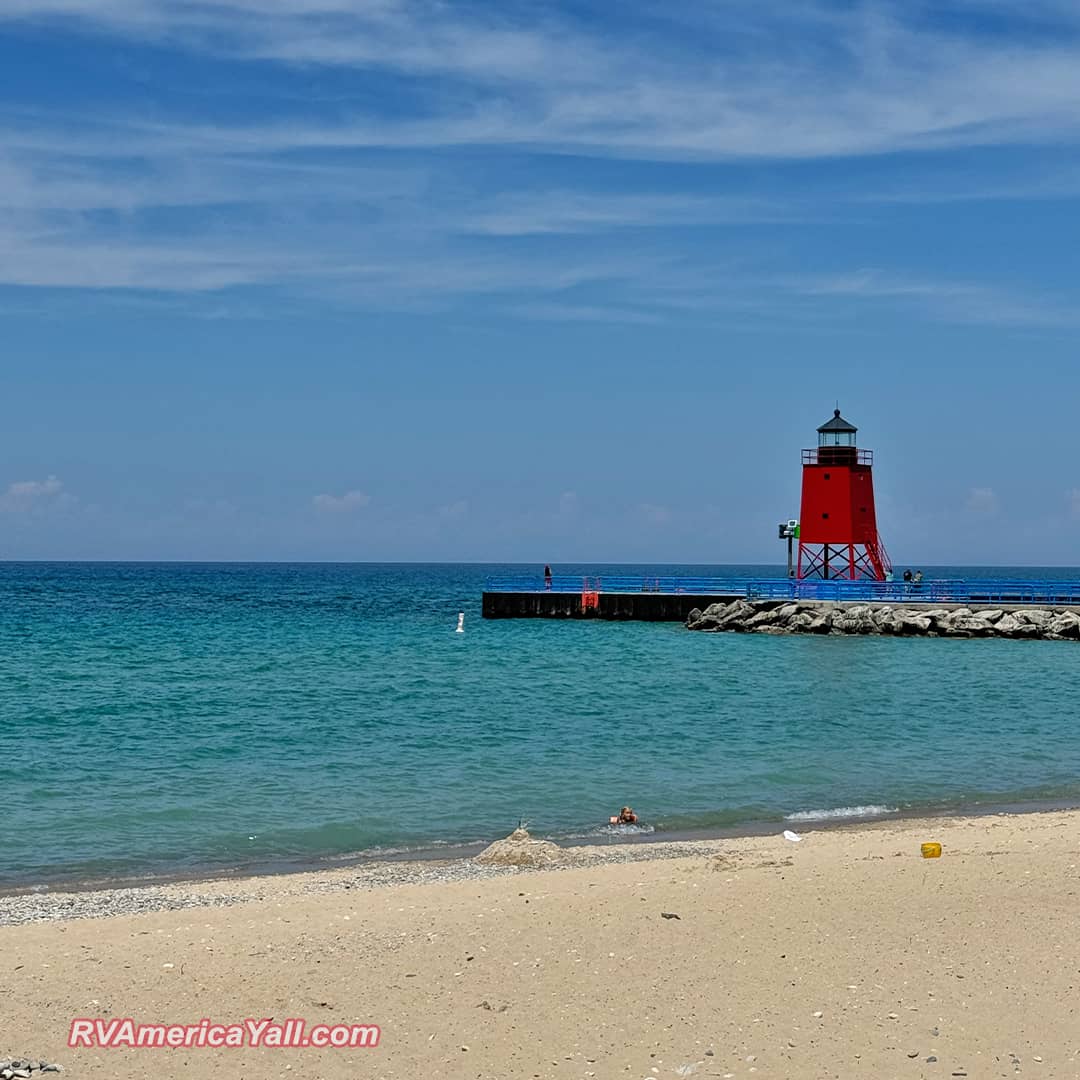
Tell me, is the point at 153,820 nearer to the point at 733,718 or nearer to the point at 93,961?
the point at 93,961

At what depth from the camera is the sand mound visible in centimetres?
1323

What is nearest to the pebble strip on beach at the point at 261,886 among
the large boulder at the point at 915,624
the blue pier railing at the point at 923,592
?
the large boulder at the point at 915,624

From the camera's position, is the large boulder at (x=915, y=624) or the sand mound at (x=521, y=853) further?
the large boulder at (x=915, y=624)

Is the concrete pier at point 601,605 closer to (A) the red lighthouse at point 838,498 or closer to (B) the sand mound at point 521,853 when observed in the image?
(A) the red lighthouse at point 838,498

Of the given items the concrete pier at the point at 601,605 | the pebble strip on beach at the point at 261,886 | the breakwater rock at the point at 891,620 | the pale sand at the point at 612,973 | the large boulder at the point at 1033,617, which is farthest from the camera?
the concrete pier at the point at 601,605

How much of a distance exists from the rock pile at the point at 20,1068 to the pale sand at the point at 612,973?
0.49 feet

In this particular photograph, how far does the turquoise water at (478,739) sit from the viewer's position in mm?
16016

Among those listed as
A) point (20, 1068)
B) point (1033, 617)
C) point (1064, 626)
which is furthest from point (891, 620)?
point (20, 1068)

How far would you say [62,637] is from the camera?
50.2m

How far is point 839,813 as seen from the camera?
1669cm

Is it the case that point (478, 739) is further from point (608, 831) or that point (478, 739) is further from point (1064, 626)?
point (1064, 626)

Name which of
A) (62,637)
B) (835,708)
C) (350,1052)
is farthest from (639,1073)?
(62,637)

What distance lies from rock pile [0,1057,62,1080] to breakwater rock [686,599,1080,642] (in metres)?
44.8

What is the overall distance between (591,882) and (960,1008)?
14.4 ft
